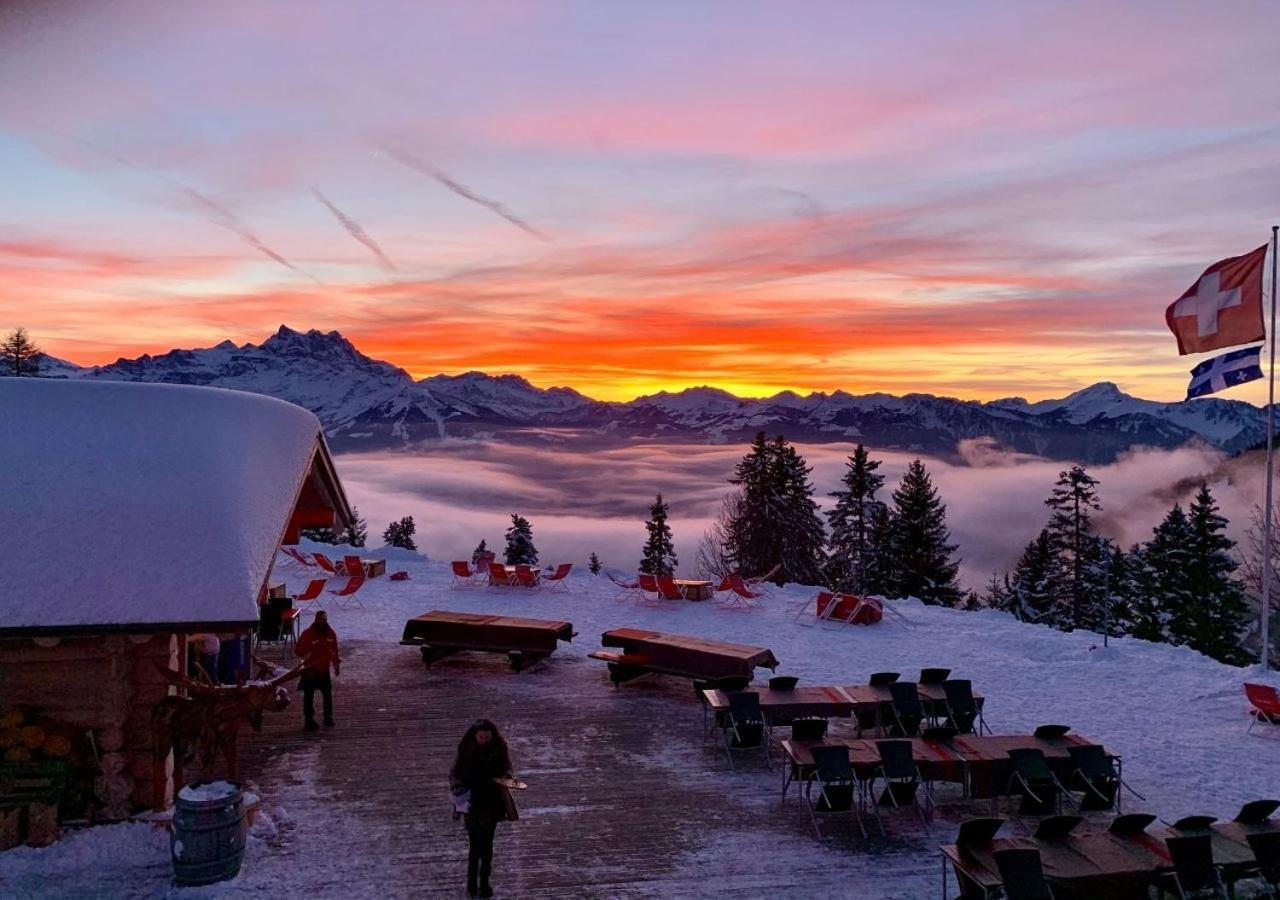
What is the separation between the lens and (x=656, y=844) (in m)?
8.65

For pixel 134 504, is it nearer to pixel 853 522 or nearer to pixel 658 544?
pixel 853 522

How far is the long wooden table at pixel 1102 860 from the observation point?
6.87 meters

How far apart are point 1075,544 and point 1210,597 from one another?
27.3 feet

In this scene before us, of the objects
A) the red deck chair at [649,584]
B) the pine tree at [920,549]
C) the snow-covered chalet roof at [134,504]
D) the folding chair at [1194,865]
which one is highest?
the snow-covered chalet roof at [134,504]

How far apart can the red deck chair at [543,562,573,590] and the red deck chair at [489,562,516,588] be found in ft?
3.48

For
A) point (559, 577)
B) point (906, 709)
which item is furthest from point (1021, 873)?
point (559, 577)

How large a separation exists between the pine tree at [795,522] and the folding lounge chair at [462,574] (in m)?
31.0

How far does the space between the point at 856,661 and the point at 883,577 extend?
37801 millimetres

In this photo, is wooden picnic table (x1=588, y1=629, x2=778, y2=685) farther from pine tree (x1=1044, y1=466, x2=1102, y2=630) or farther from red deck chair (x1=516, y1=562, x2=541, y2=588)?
pine tree (x1=1044, y1=466, x2=1102, y2=630)

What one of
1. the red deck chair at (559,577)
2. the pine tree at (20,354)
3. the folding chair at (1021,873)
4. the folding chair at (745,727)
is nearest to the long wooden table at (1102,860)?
the folding chair at (1021,873)

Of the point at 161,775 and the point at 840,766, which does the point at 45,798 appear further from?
the point at 840,766

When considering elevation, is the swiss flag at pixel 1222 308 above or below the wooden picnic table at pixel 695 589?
above

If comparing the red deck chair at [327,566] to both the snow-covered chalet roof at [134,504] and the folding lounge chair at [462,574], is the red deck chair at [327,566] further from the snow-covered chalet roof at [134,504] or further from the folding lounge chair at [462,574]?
the snow-covered chalet roof at [134,504]

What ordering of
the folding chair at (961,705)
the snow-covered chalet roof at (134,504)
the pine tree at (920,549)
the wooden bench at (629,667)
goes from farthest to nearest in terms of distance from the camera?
the pine tree at (920,549)
the wooden bench at (629,667)
the folding chair at (961,705)
the snow-covered chalet roof at (134,504)
